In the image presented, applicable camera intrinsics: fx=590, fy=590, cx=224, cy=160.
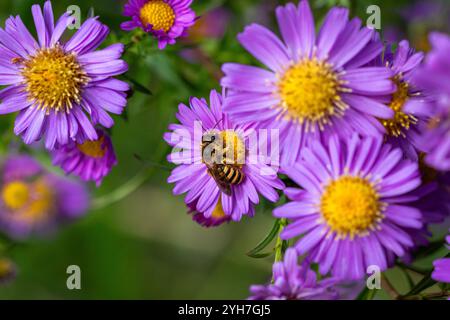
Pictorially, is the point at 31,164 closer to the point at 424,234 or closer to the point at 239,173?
the point at 239,173

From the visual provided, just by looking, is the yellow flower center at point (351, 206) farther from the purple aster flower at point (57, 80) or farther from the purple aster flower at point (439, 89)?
the purple aster flower at point (57, 80)

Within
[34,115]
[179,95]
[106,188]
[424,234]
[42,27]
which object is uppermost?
[106,188]

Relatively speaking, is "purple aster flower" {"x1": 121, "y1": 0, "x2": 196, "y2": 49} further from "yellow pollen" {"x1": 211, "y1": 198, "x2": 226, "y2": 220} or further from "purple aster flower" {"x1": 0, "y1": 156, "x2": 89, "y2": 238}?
"purple aster flower" {"x1": 0, "y1": 156, "x2": 89, "y2": 238}

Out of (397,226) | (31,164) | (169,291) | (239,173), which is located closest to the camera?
(397,226)

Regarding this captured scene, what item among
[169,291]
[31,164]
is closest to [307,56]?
[31,164]

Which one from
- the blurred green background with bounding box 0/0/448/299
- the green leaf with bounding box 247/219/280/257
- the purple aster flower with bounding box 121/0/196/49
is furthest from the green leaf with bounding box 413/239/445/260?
the blurred green background with bounding box 0/0/448/299

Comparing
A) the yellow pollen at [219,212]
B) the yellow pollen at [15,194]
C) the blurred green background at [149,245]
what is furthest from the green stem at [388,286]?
the yellow pollen at [15,194]

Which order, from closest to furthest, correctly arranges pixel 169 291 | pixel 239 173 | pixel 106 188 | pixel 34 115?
pixel 239 173, pixel 34 115, pixel 106 188, pixel 169 291
